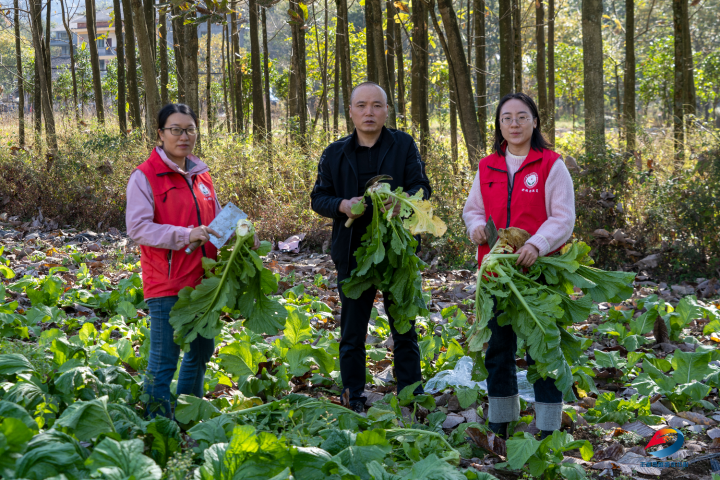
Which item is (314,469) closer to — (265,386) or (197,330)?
(197,330)

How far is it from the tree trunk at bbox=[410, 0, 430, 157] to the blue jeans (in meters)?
7.47

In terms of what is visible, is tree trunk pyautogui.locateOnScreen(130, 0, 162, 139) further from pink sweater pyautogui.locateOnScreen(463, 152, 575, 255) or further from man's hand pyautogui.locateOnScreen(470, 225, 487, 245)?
pink sweater pyautogui.locateOnScreen(463, 152, 575, 255)

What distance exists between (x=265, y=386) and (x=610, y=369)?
2580 millimetres

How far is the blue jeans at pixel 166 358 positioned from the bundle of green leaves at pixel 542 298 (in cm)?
159

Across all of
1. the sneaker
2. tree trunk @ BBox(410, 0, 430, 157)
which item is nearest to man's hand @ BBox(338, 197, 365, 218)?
the sneaker

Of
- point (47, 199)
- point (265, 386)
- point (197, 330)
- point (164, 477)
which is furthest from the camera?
point (47, 199)

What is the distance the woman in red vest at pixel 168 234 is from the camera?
327 centimetres

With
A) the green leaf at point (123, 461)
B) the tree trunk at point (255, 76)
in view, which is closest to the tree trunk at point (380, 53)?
the tree trunk at point (255, 76)

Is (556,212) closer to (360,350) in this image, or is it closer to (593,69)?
(360,350)

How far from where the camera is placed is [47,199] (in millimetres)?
12383

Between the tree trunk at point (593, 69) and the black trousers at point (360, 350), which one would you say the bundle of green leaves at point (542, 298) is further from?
the tree trunk at point (593, 69)

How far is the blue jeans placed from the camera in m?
3.39

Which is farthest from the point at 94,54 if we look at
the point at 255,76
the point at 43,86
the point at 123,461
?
the point at 123,461

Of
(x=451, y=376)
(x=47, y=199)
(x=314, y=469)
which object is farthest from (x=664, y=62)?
(x=314, y=469)
